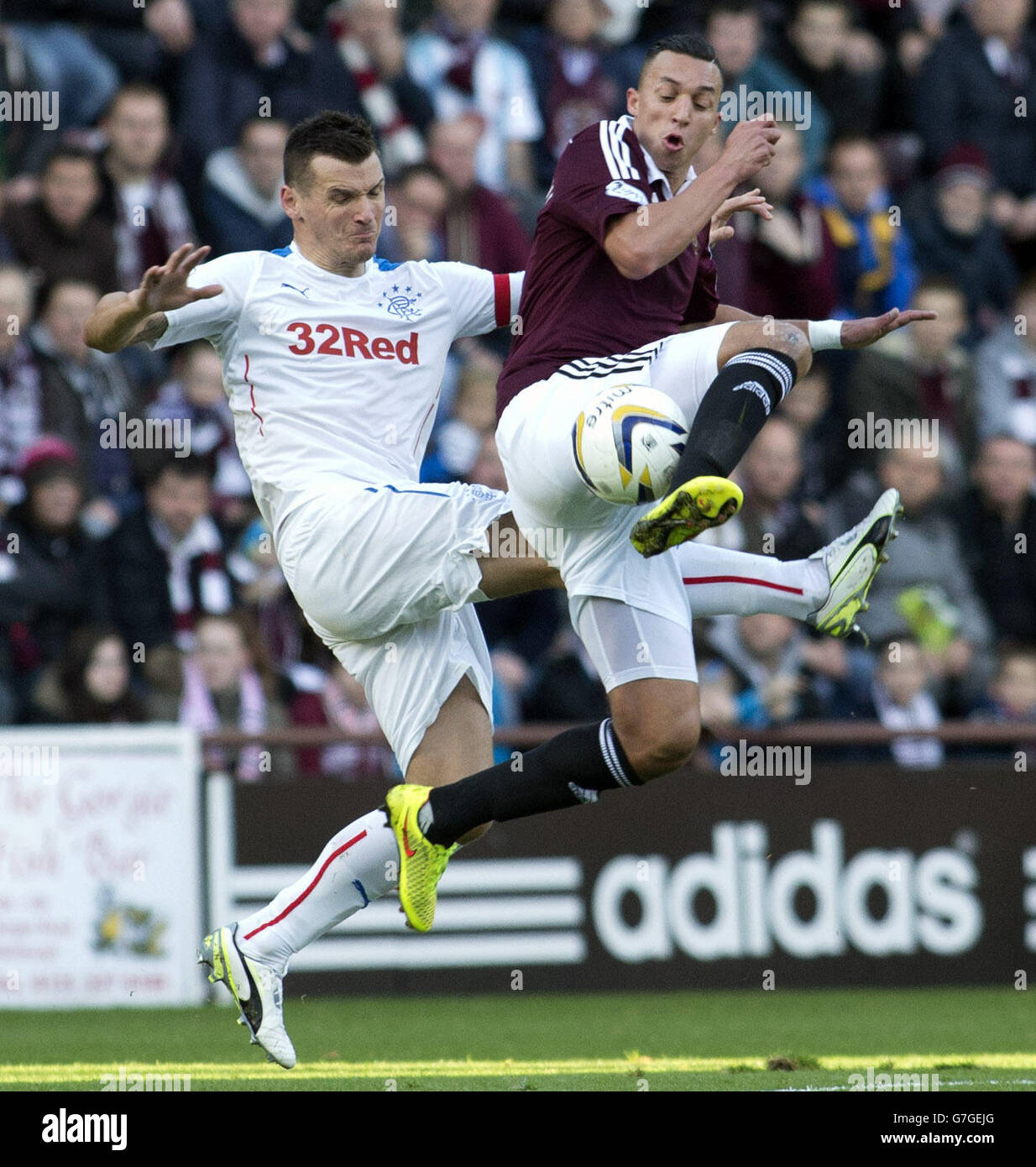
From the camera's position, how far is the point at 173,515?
413 inches

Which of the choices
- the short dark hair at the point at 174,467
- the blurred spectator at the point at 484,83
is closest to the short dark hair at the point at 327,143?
the short dark hair at the point at 174,467

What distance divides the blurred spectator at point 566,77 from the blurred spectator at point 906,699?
11.9 feet

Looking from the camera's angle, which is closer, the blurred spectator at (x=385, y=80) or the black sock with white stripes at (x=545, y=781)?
the black sock with white stripes at (x=545, y=781)

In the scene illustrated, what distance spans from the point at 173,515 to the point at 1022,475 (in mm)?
4899

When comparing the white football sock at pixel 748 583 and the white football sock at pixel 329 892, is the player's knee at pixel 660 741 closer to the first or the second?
the white football sock at pixel 748 583

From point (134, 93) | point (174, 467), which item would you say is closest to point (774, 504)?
point (174, 467)

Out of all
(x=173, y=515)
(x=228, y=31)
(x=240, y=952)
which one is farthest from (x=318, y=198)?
(x=228, y=31)

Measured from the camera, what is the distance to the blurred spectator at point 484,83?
12.6 metres

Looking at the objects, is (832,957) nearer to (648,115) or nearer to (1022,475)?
(1022,475)

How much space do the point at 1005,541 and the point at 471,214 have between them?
3605 millimetres

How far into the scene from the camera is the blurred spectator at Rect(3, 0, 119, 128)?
11.8 metres

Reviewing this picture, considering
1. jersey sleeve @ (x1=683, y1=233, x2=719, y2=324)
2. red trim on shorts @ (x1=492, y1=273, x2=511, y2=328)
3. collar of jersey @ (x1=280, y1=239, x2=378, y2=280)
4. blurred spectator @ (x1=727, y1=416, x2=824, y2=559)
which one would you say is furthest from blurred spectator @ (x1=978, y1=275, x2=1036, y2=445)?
collar of jersey @ (x1=280, y1=239, x2=378, y2=280)

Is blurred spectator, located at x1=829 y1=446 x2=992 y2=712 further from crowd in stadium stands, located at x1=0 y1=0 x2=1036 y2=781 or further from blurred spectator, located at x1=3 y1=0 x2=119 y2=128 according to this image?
blurred spectator, located at x1=3 y1=0 x2=119 y2=128

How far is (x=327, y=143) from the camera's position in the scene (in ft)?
22.9
